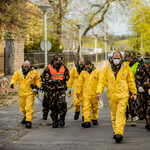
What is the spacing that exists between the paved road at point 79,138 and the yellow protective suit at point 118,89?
1.49ft

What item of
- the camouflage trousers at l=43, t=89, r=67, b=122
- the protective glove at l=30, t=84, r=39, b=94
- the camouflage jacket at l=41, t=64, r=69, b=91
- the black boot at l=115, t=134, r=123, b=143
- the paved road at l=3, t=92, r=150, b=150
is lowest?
the paved road at l=3, t=92, r=150, b=150

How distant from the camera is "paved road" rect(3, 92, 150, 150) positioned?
229 inches

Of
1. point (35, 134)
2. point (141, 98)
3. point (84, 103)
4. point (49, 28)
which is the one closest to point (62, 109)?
point (84, 103)

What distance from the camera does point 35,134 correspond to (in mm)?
7074

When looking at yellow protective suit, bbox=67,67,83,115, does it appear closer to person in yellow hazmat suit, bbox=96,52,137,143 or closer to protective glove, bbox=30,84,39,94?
protective glove, bbox=30,84,39,94

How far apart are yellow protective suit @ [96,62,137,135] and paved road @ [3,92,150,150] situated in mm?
454

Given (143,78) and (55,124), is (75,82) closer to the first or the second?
(55,124)

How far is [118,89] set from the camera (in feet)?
20.7

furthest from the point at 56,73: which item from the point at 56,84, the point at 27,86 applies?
the point at 27,86

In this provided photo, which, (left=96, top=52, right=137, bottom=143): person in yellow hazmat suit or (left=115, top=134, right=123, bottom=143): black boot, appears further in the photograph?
(left=96, top=52, right=137, bottom=143): person in yellow hazmat suit

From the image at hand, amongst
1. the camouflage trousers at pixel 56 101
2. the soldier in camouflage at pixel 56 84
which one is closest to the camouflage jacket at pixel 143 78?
the soldier in camouflage at pixel 56 84

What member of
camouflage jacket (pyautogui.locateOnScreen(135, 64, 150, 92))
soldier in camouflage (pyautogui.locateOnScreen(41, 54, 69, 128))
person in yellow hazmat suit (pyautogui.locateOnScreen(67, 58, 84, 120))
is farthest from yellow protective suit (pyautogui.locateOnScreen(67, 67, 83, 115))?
camouflage jacket (pyautogui.locateOnScreen(135, 64, 150, 92))

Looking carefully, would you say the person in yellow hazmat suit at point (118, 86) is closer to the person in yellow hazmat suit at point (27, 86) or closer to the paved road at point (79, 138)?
the paved road at point (79, 138)

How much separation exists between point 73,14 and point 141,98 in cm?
2267
